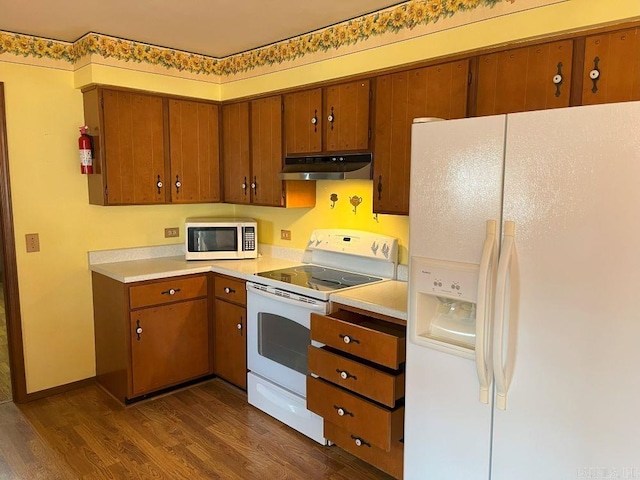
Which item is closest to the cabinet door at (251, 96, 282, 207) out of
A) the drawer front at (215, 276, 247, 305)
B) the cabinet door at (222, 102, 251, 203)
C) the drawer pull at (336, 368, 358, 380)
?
the cabinet door at (222, 102, 251, 203)

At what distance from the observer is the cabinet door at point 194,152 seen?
3609mm

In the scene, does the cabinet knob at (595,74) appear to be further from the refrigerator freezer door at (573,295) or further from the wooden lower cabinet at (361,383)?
the wooden lower cabinet at (361,383)

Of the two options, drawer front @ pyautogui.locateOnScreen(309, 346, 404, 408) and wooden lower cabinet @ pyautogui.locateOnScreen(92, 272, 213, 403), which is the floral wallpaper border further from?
drawer front @ pyautogui.locateOnScreen(309, 346, 404, 408)

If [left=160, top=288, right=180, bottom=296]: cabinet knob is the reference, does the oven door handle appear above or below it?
above

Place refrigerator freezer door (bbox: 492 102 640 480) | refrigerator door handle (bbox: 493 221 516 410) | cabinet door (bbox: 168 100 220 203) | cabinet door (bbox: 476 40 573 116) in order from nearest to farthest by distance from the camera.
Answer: refrigerator freezer door (bbox: 492 102 640 480)
refrigerator door handle (bbox: 493 221 516 410)
cabinet door (bbox: 476 40 573 116)
cabinet door (bbox: 168 100 220 203)

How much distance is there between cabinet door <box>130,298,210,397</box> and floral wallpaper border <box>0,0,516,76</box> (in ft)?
5.74

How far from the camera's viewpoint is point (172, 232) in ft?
13.0

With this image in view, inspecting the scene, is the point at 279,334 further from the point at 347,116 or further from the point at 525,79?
the point at 525,79

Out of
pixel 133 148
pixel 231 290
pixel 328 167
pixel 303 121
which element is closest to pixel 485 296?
pixel 328 167

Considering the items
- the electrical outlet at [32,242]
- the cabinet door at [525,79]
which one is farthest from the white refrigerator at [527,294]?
the electrical outlet at [32,242]

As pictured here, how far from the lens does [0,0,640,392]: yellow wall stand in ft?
10.4

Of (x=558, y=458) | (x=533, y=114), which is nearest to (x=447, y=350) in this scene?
(x=558, y=458)

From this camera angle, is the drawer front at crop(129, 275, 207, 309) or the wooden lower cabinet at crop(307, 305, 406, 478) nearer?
the wooden lower cabinet at crop(307, 305, 406, 478)

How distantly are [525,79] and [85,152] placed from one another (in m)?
2.76
